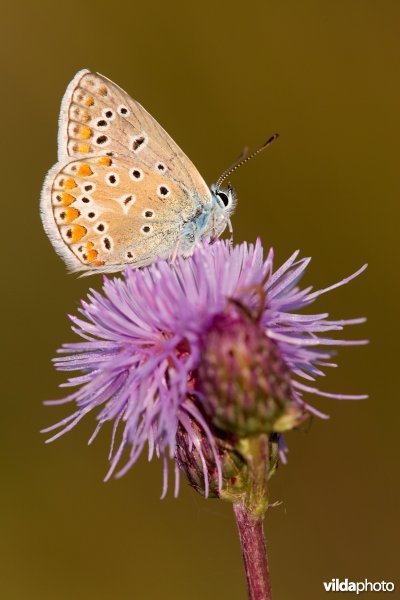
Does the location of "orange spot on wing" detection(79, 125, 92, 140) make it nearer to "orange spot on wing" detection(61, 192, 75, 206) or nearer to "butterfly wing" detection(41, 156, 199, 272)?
"butterfly wing" detection(41, 156, 199, 272)

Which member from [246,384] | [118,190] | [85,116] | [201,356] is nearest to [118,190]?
[118,190]

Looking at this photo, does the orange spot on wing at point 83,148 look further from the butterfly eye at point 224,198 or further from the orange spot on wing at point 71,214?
the butterfly eye at point 224,198

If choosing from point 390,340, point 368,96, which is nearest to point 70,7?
point 368,96

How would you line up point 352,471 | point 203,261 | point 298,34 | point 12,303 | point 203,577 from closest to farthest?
point 203,261 → point 203,577 → point 352,471 → point 12,303 → point 298,34

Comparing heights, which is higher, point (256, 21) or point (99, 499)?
point (256, 21)

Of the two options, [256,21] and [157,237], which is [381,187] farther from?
[157,237]

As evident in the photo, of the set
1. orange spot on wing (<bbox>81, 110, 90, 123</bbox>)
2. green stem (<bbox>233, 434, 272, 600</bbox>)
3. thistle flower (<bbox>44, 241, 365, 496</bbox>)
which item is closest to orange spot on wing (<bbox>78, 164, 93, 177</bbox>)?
orange spot on wing (<bbox>81, 110, 90, 123</bbox>)

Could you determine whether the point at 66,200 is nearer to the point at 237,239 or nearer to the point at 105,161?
the point at 105,161
